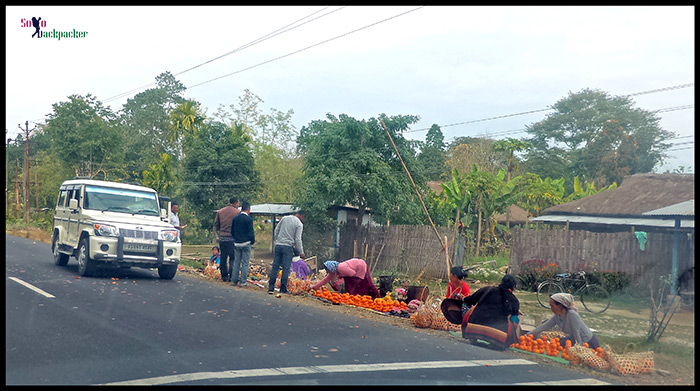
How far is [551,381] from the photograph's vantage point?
6.88m

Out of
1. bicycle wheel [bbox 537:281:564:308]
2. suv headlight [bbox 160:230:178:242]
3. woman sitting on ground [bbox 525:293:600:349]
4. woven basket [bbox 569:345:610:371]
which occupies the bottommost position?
bicycle wheel [bbox 537:281:564:308]

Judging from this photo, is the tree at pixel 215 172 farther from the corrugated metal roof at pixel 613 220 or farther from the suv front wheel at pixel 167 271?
the suv front wheel at pixel 167 271

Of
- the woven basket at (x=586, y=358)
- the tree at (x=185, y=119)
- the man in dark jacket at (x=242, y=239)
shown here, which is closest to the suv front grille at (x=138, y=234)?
the man in dark jacket at (x=242, y=239)

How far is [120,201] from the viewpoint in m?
15.0

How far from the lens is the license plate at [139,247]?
13727mm

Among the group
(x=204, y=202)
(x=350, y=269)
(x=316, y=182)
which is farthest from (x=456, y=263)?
(x=204, y=202)

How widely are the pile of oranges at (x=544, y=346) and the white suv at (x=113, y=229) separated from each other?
872 centimetres

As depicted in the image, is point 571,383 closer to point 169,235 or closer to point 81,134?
point 169,235

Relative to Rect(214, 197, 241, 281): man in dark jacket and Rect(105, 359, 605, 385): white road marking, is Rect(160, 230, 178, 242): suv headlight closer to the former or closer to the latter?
Rect(214, 197, 241, 281): man in dark jacket

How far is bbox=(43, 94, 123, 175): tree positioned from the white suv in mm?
27924

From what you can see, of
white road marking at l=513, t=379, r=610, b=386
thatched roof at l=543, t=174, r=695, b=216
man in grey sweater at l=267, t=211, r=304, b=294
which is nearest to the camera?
white road marking at l=513, t=379, r=610, b=386

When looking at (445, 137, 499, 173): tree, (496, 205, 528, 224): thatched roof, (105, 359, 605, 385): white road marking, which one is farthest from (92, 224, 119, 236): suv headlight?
(445, 137, 499, 173): tree

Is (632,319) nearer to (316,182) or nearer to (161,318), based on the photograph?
(161,318)

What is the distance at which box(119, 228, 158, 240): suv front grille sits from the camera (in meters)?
13.7
